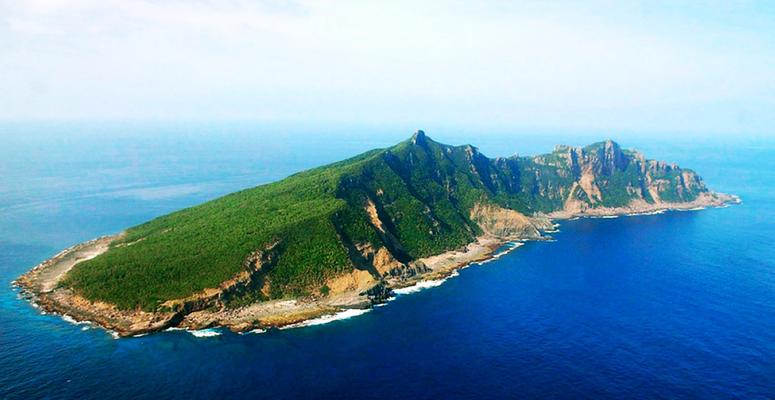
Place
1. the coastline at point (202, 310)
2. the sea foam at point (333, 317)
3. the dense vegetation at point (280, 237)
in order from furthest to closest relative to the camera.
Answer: the dense vegetation at point (280, 237), the sea foam at point (333, 317), the coastline at point (202, 310)

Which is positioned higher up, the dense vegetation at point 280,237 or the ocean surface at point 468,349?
the dense vegetation at point 280,237

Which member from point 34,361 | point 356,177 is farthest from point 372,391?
point 356,177

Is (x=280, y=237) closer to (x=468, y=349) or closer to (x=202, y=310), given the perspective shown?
(x=202, y=310)

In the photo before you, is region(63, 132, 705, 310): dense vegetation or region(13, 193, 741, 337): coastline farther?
region(63, 132, 705, 310): dense vegetation

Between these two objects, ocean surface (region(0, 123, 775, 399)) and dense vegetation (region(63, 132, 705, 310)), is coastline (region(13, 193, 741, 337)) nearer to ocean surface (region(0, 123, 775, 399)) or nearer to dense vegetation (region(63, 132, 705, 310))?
ocean surface (region(0, 123, 775, 399))

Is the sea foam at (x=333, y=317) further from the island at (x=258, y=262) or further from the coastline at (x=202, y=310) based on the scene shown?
the island at (x=258, y=262)

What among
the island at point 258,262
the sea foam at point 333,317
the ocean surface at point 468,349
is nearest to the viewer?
the ocean surface at point 468,349

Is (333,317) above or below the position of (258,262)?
below

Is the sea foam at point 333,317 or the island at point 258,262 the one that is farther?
the island at point 258,262

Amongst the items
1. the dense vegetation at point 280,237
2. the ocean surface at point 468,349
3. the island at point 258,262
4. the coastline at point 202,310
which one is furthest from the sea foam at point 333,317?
the dense vegetation at point 280,237

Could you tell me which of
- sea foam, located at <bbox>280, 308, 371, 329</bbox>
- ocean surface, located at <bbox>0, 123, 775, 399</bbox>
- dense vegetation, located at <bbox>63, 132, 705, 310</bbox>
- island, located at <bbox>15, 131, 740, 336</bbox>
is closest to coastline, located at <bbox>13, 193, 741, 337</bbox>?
sea foam, located at <bbox>280, 308, 371, 329</bbox>

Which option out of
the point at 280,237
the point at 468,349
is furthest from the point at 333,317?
the point at 468,349

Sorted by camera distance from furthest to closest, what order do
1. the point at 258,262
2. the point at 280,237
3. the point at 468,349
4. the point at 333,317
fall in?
the point at 280,237 < the point at 258,262 < the point at 333,317 < the point at 468,349
